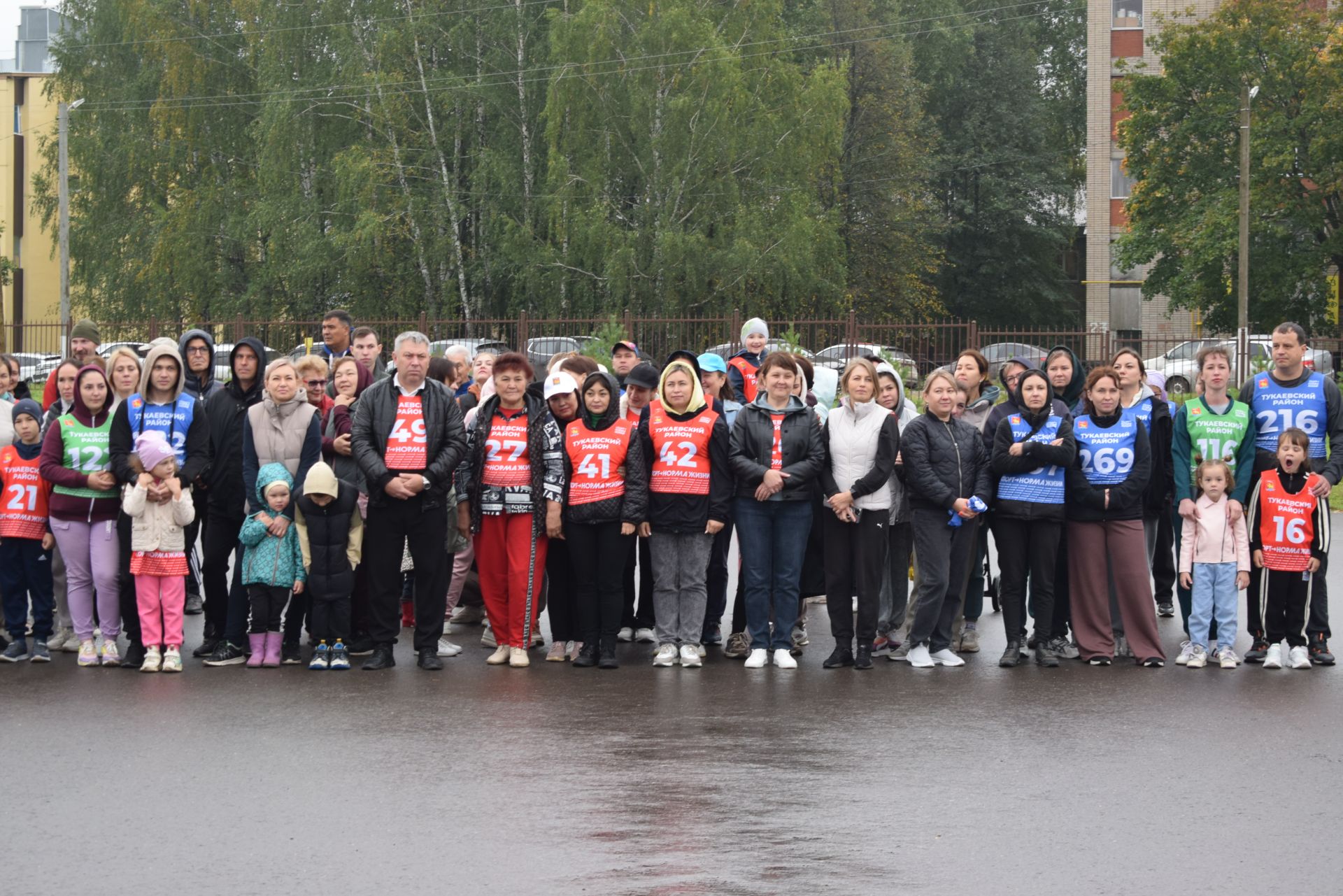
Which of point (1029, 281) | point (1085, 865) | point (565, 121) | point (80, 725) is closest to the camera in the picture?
point (1085, 865)

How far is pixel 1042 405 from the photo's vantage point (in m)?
10.1

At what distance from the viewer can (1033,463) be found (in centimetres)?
997

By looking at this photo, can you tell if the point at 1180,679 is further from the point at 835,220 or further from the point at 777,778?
the point at 835,220

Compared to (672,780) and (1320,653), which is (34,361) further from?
(672,780)

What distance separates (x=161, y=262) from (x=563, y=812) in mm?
40891

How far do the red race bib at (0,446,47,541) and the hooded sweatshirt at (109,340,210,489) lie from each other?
2.33 feet

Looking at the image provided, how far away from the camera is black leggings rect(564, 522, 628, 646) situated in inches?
396

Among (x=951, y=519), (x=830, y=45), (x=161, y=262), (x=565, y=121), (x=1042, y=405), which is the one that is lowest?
(x=951, y=519)

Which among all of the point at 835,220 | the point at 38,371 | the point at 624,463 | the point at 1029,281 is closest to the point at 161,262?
the point at 38,371

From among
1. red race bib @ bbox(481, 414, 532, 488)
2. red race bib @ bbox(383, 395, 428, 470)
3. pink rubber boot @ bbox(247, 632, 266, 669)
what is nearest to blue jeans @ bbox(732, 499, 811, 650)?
red race bib @ bbox(481, 414, 532, 488)

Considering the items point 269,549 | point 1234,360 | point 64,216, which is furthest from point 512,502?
point 64,216

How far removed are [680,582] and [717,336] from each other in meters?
24.7

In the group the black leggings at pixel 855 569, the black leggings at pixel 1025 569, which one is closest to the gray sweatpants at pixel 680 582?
the black leggings at pixel 855 569

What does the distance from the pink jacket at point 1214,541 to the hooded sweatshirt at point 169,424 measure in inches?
250
